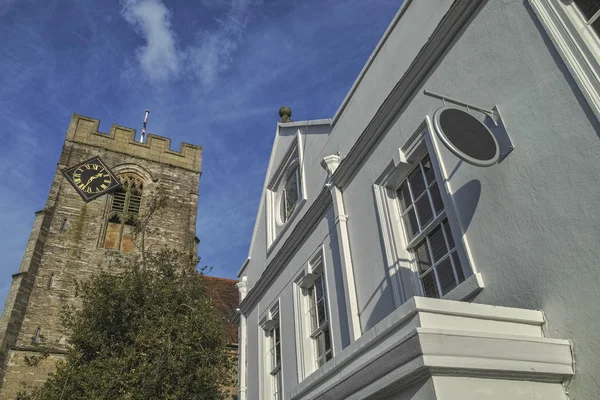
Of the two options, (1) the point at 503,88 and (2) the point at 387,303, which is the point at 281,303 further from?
(1) the point at 503,88

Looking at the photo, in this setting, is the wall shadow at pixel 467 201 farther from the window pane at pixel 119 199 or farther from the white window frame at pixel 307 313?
the window pane at pixel 119 199

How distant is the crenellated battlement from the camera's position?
95.0ft

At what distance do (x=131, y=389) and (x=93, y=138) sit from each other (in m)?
20.5

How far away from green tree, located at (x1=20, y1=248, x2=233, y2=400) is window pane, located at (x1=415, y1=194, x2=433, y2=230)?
329 inches

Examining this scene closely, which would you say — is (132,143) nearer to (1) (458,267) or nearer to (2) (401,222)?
(2) (401,222)

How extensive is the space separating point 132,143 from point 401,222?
26399 mm

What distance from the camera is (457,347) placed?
3537 millimetres

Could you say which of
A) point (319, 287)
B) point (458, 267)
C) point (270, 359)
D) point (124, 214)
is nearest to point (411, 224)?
point (458, 267)

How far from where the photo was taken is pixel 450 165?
546cm

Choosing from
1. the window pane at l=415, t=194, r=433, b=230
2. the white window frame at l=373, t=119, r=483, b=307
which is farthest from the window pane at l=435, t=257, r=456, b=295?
the window pane at l=415, t=194, r=433, b=230

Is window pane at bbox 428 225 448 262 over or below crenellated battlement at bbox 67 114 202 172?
below

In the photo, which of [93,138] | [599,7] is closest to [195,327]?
[599,7]

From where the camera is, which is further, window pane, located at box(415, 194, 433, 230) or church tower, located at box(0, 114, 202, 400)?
church tower, located at box(0, 114, 202, 400)

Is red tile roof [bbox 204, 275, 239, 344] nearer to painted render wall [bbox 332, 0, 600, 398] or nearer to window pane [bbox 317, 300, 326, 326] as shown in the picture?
window pane [bbox 317, 300, 326, 326]
